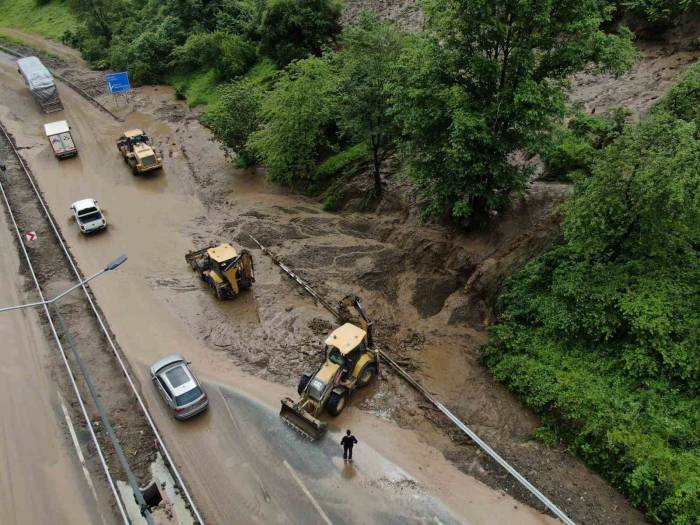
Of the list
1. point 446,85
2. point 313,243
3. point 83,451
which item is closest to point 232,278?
point 313,243

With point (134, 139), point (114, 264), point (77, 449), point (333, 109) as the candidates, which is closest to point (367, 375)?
point (114, 264)

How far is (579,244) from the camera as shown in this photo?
17797mm

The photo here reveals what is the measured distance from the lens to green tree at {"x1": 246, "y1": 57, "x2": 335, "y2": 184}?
98.8ft

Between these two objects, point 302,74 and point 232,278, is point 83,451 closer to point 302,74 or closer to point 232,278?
point 232,278

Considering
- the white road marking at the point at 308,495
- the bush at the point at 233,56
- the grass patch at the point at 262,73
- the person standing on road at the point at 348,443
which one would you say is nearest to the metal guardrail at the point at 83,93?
the bush at the point at 233,56

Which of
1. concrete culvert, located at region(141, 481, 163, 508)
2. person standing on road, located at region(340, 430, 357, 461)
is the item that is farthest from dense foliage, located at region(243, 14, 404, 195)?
concrete culvert, located at region(141, 481, 163, 508)

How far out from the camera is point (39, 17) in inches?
2849

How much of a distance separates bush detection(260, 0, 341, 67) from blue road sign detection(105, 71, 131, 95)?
44.1ft

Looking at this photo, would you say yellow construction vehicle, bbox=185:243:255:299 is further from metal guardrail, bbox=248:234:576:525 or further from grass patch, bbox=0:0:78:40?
grass patch, bbox=0:0:78:40

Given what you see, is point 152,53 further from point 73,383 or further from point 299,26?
point 73,383

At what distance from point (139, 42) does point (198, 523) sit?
51.0 metres

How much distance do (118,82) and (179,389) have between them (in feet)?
121

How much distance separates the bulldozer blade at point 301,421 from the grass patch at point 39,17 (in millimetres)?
69532

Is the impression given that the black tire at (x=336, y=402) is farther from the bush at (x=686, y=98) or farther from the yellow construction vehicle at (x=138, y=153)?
the yellow construction vehicle at (x=138, y=153)
